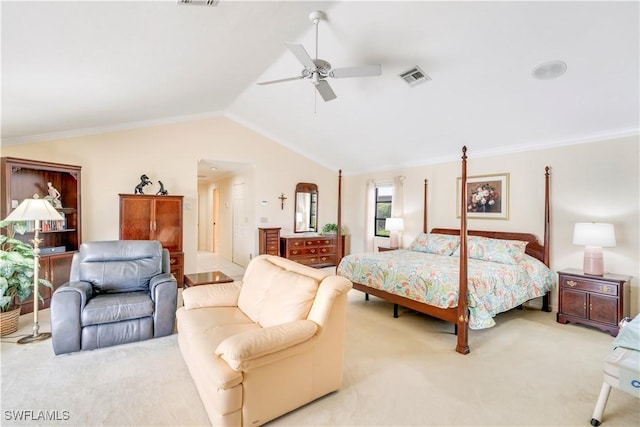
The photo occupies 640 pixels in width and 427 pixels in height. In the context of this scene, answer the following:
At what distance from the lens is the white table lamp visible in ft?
19.1

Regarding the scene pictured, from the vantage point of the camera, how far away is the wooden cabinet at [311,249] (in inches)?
255

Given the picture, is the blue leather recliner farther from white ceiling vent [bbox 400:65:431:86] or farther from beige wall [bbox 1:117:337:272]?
white ceiling vent [bbox 400:65:431:86]

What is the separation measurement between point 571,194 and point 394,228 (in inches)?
106

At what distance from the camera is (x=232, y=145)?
610cm

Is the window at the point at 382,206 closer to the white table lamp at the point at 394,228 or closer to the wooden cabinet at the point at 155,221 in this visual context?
the white table lamp at the point at 394,228

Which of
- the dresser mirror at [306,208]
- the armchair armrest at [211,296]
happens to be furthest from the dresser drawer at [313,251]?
the armchair armrest at [211,296]

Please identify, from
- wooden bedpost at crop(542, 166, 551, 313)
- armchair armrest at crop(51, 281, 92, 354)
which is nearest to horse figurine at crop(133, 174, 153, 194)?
armchair armrest at crop(51, 281, 92, 354)

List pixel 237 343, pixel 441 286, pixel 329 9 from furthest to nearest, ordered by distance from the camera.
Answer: pixel 441 286
pixel 329 9
pixel 237 343

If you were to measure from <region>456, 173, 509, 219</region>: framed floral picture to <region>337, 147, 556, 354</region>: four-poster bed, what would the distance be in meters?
0.32

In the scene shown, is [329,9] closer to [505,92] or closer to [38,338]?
[505,92]

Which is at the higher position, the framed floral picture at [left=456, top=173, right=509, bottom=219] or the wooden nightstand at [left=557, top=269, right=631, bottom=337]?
the framed floral picture at [left=456, top=173, right=509, bottom=219]

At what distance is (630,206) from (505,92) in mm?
1982

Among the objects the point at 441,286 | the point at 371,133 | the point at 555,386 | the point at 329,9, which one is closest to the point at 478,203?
the point at 371,133

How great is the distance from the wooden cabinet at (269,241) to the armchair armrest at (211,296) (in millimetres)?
3342
